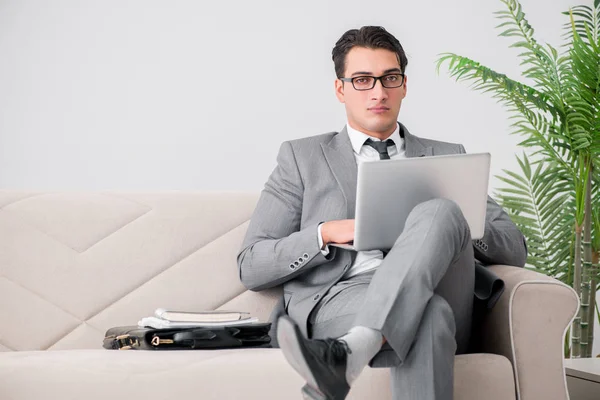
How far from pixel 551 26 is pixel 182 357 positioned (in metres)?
3.09

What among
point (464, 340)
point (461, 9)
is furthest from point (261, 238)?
point (461, 9)

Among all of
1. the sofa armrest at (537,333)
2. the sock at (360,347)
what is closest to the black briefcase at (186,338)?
the sock at (360,347)

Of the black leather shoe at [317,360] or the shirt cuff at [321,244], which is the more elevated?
the shirt cuff at [321,244]

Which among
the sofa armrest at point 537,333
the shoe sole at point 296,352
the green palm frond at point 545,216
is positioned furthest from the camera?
the green palm frond at point 545,216

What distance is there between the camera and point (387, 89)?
224cm

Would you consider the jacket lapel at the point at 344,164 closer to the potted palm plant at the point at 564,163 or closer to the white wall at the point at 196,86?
the potted palm plant at the point at 564,163

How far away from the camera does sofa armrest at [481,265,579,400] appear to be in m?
1.79

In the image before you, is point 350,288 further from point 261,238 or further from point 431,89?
point 431,89

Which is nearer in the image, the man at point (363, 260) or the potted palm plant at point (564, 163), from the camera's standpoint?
the man at point (363, 260)

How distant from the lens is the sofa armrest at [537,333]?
1787 mm

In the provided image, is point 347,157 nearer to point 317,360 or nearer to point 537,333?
point 537,333

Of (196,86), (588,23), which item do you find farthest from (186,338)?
(588,23)

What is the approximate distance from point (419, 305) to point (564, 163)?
2.05 m

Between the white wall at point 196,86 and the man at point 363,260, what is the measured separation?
131 cm
